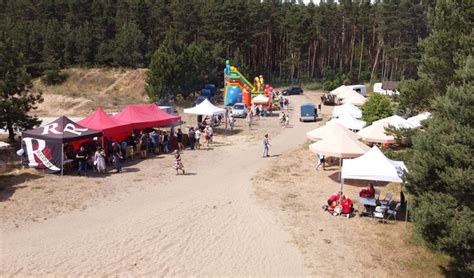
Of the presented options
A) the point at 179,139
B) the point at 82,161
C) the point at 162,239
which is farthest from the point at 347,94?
the point at 162,239

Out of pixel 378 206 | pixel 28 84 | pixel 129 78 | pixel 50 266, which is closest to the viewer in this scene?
pixel 50 266

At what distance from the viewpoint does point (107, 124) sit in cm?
2048

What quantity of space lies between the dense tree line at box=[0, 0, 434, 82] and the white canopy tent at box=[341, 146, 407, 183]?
46.6 meters

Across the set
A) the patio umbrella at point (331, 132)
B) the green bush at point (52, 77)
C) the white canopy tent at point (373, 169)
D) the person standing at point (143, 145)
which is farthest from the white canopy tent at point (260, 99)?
the green bush at point (52, 77)

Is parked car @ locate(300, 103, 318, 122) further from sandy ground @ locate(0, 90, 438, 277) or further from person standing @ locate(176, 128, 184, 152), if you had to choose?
sandy ground @ locate(0, 90, 438, 277)

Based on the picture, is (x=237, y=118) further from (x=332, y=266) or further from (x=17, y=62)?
(x=332, y=266)

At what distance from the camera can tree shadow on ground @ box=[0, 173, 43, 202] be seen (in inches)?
577

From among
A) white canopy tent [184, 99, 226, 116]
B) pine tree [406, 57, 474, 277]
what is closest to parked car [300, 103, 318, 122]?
white canopy tent [184, 99, 226, 116]

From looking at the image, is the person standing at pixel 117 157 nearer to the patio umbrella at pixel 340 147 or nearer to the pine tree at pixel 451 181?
the patio umbrella at pixel 340 147

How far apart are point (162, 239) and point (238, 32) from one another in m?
56.3

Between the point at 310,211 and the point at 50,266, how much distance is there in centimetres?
822

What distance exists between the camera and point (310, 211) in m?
14.6

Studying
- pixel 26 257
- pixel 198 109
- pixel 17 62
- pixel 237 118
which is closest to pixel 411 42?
pixel 237 118

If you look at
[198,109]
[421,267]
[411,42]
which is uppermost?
[411,42]
